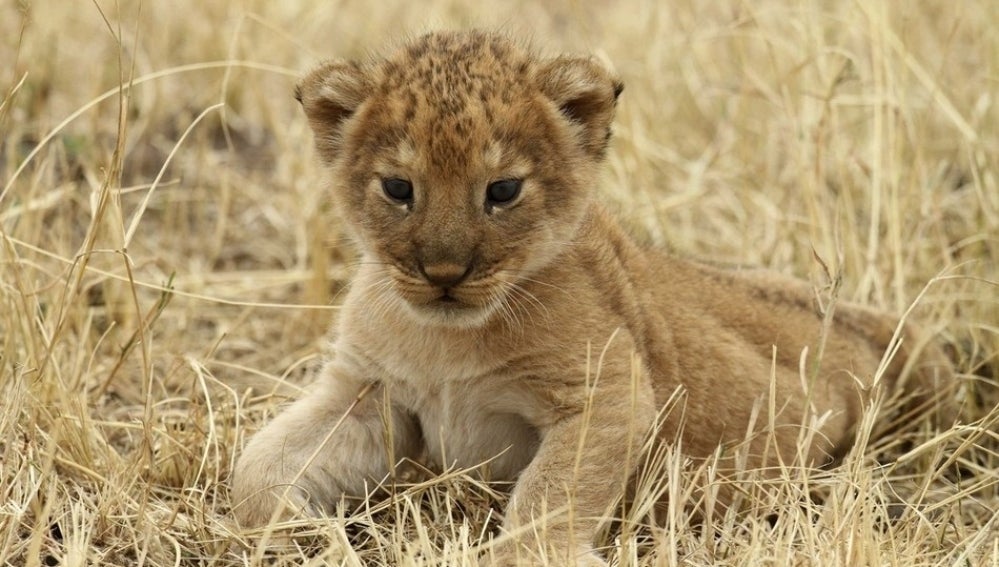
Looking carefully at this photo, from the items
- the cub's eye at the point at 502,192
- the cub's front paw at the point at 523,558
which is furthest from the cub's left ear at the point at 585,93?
the cub's front paw at the point at 523,558

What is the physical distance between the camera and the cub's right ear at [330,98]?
15.3 ft

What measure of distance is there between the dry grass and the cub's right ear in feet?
1.48

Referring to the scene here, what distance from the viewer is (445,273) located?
427cm

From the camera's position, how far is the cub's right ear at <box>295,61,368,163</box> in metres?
4.65

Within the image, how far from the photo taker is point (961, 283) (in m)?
6.62

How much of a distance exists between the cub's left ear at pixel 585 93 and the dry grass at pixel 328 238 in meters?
0.92

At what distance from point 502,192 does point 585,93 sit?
510 millimetres

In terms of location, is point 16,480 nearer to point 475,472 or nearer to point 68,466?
point 68,466

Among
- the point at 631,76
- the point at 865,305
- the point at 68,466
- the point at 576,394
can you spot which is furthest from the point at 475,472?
the point at 631,76

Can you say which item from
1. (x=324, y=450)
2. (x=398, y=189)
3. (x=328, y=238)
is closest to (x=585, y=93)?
(x=398, y=189)

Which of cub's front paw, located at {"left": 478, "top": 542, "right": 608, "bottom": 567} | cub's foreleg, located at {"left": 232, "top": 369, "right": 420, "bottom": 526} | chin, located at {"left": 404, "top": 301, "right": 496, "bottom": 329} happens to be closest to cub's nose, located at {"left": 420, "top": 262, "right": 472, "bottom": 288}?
chin, located at {"left": 404, "top": 301, "right": 496, "bottom": 329}

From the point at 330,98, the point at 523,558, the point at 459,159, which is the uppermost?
the point at 330,98

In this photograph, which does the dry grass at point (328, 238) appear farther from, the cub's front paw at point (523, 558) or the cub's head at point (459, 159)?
the cub's head at point (459, 159)

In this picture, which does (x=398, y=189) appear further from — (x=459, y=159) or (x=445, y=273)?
(x=445, y=273)
